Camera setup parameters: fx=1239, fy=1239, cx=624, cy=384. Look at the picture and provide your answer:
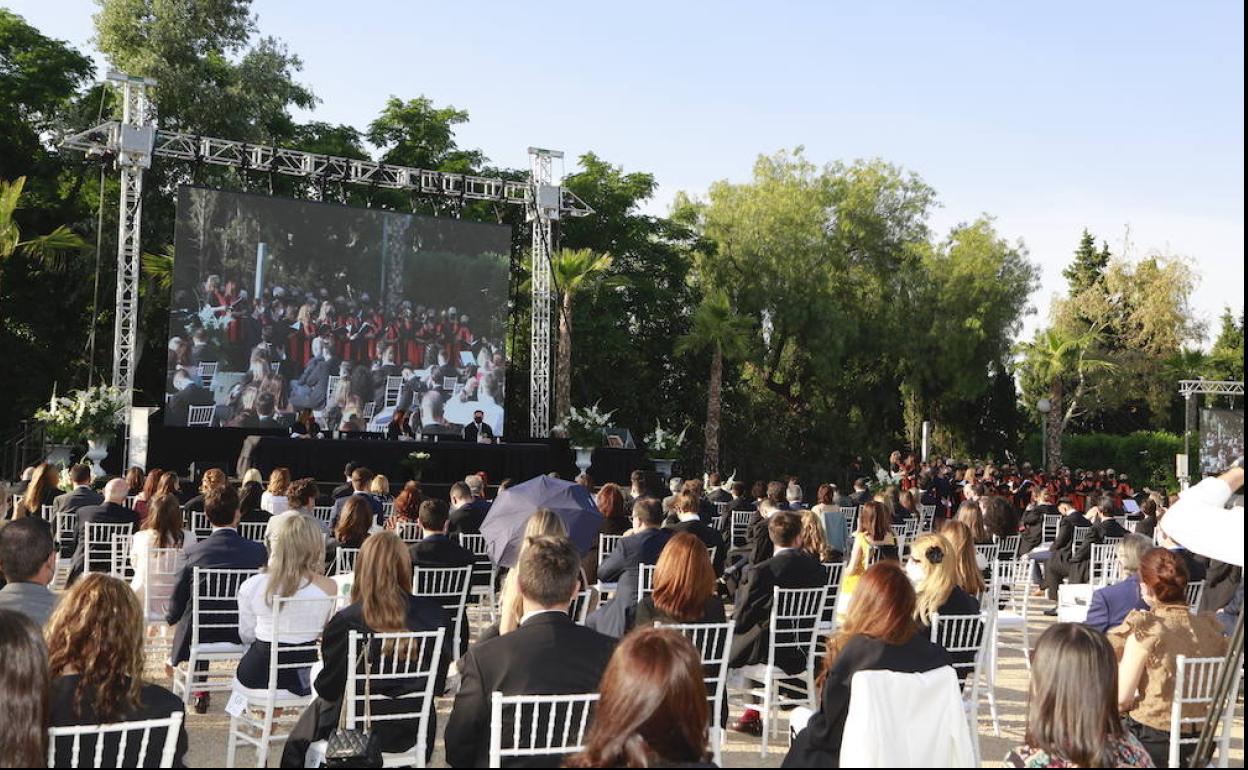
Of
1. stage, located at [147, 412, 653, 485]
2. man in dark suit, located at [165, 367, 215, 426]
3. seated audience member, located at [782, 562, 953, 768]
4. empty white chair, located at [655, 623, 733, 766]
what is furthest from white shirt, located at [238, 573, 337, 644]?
man in dark suit, located at [165, 367, 215, 426]

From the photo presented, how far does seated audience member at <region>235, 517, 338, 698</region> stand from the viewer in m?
5.36

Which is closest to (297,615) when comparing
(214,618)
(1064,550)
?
(214,618)

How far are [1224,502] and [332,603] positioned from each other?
3.67 meters

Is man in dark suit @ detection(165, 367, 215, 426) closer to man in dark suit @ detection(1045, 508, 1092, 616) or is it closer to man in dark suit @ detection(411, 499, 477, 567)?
man in dark suit @ detection(1045, 508, 1092, 616)

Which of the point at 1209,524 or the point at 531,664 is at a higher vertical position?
the point at 1209,524

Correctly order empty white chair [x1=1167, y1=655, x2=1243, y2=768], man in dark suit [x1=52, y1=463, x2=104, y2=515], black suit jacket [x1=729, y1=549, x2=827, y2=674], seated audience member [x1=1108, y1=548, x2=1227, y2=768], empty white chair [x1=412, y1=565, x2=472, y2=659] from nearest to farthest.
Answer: empty white chair [x1=1167, y1=655, x2=1243, y2=768] → seated audience member [x1=1108, y1=548, x2=1227, y2=768] → black suit jacket [x1=729, y1=549, x2=827, y2=674] → empty white chair [x1=412, y1=565, x2=472, y2=659] → man in dark suit [x1=52, y1=463, x2=104, y2=515]

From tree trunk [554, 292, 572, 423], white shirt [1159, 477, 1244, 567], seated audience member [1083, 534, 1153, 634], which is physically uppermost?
tree trunk [554, 292, 572, 423]

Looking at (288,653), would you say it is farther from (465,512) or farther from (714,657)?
(465,512)

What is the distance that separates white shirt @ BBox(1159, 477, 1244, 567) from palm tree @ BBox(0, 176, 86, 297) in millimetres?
20567

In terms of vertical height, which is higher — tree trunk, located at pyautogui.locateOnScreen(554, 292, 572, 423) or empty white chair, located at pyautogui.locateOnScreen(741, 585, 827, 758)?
tree trunk, located at pyautogui.locateOnScreen(554, 292, 572, 423)

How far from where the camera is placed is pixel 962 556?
19.9ft

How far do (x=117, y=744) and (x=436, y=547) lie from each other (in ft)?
12.0

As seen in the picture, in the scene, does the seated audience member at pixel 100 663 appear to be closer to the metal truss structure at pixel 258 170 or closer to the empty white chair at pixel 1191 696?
the empty white chair at pixel 1191 696

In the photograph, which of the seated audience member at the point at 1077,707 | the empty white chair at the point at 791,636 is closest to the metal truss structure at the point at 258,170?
the empty white chair at the point at 791,636
